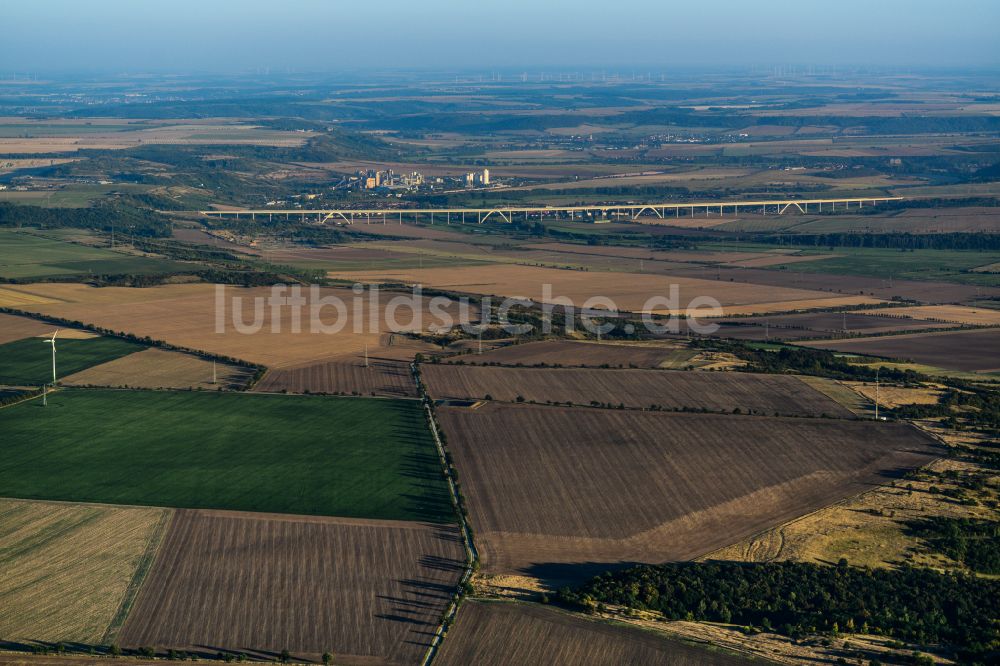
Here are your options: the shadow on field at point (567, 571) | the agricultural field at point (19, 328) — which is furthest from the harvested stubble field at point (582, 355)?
the shadow on field at point (567, 571)

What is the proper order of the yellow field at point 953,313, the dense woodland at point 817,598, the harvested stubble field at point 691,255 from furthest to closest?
the harvested stubble field at point 691,255, the yellow field at point 953,313, the dense woodland at point 817,598

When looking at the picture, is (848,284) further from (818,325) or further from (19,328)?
(19,328)

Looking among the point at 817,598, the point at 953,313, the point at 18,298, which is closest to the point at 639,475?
the point at 817,598

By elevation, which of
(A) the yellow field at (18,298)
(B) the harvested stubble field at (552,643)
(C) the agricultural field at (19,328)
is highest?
(A) the yellow field at (18,298)

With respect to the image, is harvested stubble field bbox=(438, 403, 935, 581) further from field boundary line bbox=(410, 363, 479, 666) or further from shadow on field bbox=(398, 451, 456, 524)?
shadow on field bbox=(398, 451, 456, 524)

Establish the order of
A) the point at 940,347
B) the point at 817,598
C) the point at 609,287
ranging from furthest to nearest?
the point at 609,287 → the point at 940,347 → the point at 817,598

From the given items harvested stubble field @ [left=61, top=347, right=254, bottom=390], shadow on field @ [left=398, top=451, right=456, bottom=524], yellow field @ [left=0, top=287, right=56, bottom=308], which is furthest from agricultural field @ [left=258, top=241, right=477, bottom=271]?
shadow on field @ [left=398, top=451, right=456, bottom=524]

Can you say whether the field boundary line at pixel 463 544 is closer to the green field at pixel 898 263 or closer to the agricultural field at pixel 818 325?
the agricultural field at pixel 818 325
